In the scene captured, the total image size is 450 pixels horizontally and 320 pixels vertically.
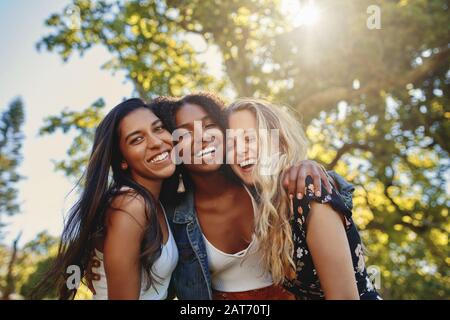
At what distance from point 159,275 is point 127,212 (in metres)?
0.48

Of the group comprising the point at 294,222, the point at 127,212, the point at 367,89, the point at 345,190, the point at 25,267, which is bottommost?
the point at 294,222

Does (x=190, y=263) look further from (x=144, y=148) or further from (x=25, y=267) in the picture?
(x=25, y=267)

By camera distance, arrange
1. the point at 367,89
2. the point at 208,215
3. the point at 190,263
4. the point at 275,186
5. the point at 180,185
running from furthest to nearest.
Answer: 1. the point at 367,89
2. the point at 180,185
3. the point at 208,215
4. the point at 190,263
5. the point at 275,186

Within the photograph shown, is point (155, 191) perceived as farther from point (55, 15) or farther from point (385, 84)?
point (55, 15)

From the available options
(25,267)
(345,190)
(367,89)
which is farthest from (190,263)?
(25,267)

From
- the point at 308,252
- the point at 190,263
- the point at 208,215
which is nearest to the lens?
the point at 308,252

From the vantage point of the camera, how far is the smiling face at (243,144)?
2754 mm

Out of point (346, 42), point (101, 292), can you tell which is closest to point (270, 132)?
point (101, 292)

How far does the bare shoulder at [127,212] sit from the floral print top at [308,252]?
0.86m

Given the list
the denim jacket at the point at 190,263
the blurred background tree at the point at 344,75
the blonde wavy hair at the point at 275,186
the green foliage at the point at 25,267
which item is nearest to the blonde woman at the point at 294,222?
the blonde wavy hair at the point at 275,186

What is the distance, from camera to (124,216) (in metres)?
2.42

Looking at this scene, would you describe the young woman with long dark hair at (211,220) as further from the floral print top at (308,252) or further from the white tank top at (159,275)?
the floral print top at (308,252)

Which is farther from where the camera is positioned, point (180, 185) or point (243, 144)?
point (180, 185)

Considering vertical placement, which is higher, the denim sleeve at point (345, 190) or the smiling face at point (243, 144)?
the smiling face at point (243, 144)
